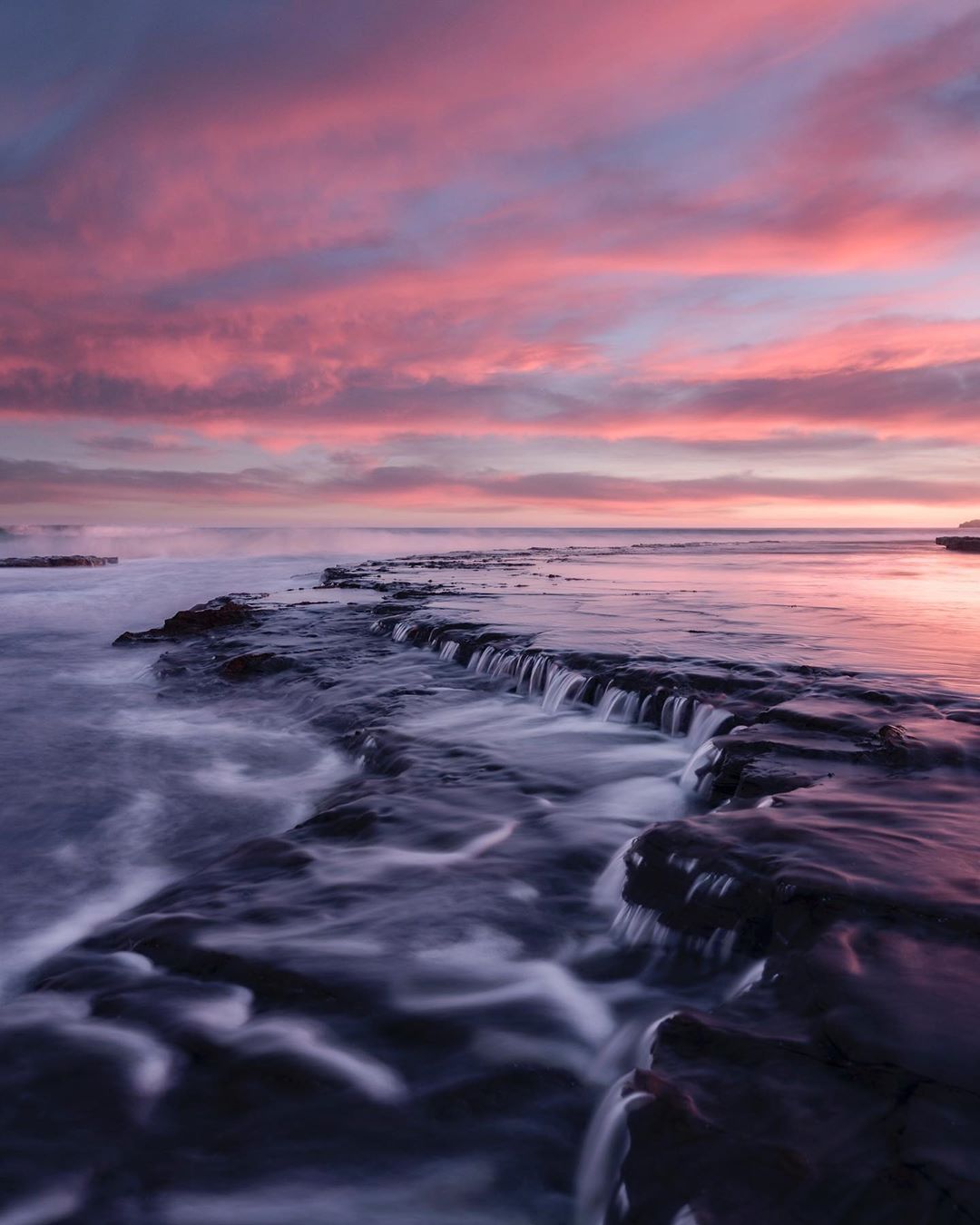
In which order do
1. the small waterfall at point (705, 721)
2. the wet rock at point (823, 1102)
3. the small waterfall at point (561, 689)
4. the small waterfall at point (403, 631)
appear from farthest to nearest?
1. the small waterfall at point (403, 631)
2. the small waterfall at point (561, 689)
3. the small waterfall at point (705, 721)
4. the wet rock at point (823, 1102)

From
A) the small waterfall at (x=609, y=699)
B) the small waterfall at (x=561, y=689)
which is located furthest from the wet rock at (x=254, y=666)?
the small waterfall at (x=561, y=689)

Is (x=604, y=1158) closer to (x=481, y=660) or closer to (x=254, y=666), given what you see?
(x=481, y=660)

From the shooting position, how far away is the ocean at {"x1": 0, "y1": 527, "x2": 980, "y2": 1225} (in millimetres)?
2459

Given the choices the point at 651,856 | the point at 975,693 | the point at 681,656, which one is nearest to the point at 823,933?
the point at 651,856

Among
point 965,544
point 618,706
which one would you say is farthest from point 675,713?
point 965,544

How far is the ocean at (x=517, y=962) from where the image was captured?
246cm

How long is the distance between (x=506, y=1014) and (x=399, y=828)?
7.31ft

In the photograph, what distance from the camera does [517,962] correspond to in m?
4.04

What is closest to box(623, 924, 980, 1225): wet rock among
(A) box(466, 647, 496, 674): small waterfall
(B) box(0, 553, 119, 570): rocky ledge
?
(A) box(466, 647, 496, 674): small waterfall

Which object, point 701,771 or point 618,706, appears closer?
point 701,771

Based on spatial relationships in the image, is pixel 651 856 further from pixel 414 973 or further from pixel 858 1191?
pixel 858 1191

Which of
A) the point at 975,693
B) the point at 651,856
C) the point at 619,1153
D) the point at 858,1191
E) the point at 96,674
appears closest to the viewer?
the point at 858,1191

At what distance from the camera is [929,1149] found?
2137 mm

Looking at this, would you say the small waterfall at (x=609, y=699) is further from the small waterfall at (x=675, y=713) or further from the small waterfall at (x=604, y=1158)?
the small waterfall at (x=604, y=1158)
